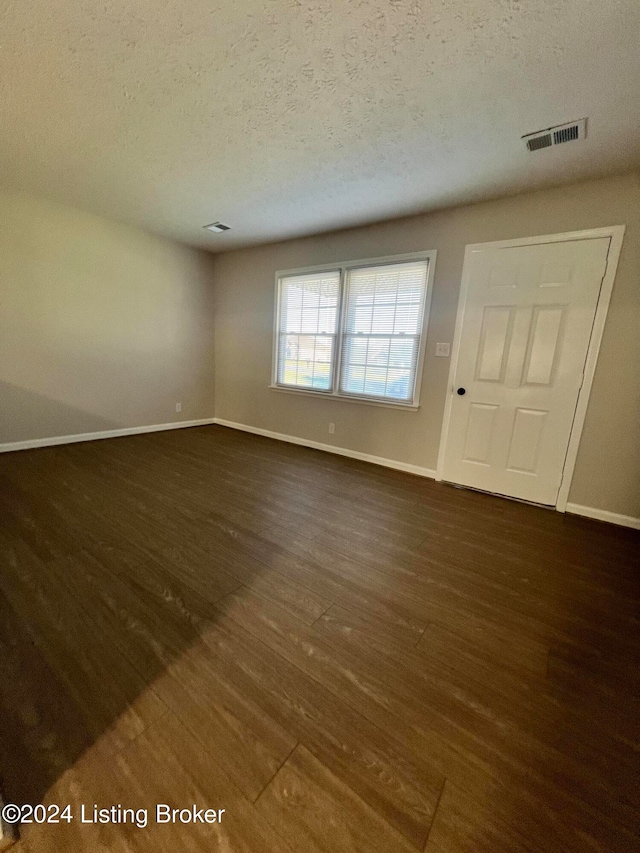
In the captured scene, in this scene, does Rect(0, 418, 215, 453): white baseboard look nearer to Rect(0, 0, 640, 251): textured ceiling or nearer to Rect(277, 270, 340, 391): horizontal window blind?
Rect(277, 270, 340, 391): horizontal window blind

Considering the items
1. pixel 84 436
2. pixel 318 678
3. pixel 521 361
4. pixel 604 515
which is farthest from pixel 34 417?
pixel 604 515

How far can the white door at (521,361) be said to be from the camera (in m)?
2.61

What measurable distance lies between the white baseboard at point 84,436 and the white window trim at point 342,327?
167cm

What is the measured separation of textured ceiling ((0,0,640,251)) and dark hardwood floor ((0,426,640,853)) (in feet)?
8.62

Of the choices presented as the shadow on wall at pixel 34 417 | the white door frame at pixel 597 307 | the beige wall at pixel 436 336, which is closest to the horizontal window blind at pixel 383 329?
the beige wall at pixel 436 336

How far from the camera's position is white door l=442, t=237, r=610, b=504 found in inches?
103

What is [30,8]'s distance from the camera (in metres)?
1.43

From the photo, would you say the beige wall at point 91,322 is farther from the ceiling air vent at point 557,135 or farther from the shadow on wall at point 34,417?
the ceiling air vent at point 557,135

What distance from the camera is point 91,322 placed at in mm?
3920

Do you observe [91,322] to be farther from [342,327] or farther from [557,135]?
[557,135]

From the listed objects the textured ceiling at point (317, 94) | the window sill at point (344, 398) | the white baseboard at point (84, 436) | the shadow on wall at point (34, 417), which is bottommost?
the white baseboard at point (84, 436)

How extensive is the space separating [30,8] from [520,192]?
3.20 metres

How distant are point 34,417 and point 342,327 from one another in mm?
3639

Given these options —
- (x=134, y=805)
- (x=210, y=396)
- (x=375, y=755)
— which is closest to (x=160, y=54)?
(x=134, y=805)
